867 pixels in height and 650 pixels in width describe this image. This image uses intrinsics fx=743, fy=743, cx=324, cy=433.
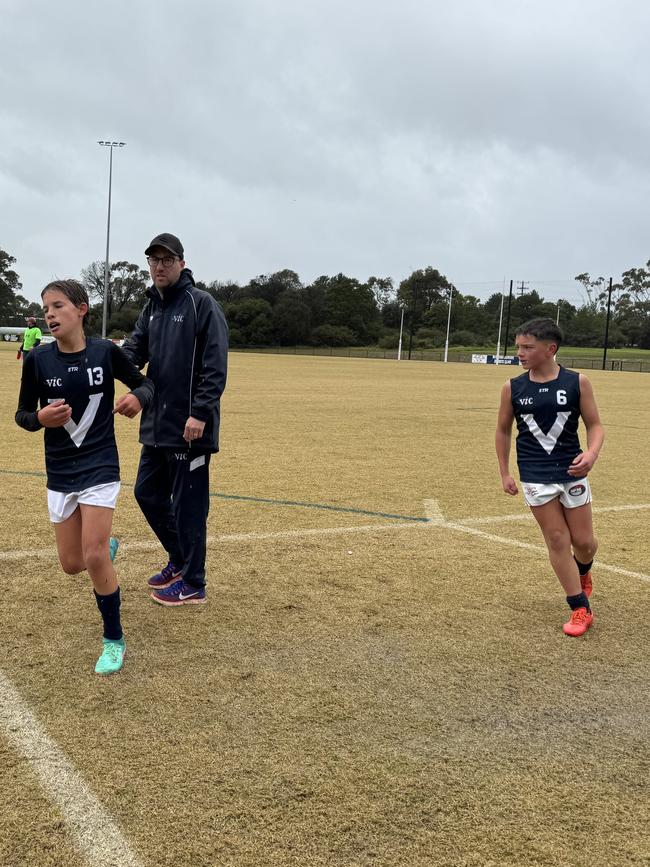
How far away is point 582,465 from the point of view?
4152 millimetres

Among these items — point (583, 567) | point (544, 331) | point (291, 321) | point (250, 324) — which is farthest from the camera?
point (291, 321)

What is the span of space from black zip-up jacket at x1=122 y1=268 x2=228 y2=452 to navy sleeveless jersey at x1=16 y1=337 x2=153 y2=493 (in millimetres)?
584

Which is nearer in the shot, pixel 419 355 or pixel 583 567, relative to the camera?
pixel 583 567

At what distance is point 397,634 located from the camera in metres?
4.22

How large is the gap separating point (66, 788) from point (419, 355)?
302 feet

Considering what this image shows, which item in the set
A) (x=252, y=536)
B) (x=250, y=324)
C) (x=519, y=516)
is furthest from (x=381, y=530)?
(x=250, y=324)

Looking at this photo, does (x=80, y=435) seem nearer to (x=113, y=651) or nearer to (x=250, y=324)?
(x=113, y=651)

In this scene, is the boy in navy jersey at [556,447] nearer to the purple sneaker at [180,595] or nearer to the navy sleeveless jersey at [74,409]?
the purple sneaker at [180,595]

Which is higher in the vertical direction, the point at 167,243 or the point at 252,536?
the point at 167,243

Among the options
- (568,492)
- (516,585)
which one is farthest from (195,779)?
(516,585)

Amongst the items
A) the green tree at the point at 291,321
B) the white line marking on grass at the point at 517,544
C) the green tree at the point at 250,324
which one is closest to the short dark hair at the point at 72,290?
the white line marking on grass at the point at 517,544

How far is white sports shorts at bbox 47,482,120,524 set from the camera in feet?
12.1

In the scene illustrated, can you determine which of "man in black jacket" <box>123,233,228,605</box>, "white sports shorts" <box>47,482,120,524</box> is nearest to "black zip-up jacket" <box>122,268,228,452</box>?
"man in black jacket" <box>123,233,228,605</box>

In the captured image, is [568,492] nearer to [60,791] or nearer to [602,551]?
[602,551]
